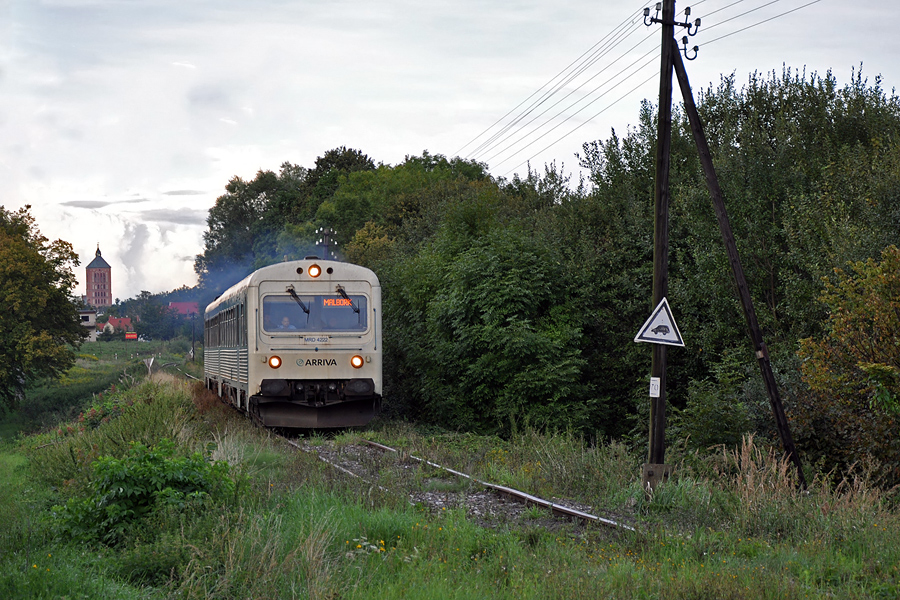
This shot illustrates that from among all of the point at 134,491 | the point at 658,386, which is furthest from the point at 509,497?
the point at 134,491

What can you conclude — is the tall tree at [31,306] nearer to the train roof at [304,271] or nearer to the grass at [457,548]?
the train roof at [304,271]

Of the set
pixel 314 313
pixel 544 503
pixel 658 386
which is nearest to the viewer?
pixel 544 503

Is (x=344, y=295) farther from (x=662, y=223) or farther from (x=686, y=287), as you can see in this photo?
(x=686, y=287)

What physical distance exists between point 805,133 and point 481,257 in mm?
13231

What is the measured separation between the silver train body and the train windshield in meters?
0.02

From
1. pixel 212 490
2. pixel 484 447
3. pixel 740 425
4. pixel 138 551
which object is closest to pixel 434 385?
pixel 484 447

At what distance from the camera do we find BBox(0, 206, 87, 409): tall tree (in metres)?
40.1

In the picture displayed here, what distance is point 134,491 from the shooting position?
25.3 feet

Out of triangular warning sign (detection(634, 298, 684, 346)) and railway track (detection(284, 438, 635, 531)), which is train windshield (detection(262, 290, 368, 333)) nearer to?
railway track (detection(284, 438, 635, 531))

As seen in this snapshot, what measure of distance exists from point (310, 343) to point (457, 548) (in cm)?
1024

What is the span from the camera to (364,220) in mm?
64688

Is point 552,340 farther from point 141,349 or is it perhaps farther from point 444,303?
point 141,349

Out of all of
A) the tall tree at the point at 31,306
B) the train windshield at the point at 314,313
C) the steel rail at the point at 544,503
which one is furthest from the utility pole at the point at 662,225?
the tall tree at the point at 31,306

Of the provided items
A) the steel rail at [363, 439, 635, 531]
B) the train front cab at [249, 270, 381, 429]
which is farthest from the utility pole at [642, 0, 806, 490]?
the train front cab at [249, 270, 381, 429]
